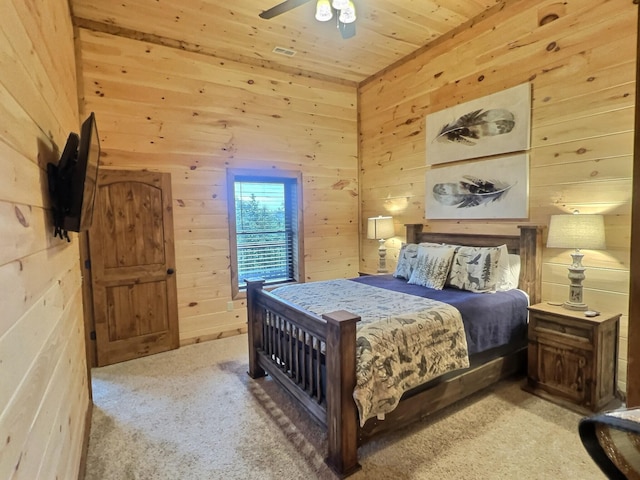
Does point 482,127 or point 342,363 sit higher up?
point 482,127

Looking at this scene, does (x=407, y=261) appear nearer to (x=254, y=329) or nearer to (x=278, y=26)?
(x=254, y=329)

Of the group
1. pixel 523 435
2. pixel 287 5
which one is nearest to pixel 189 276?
pixel 287 5

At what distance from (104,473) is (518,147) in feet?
13.1

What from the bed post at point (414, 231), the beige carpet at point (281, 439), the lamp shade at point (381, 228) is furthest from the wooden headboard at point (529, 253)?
the lamp shade at point (381, 228)

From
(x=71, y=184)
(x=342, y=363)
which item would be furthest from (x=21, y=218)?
(x=342, y=363)

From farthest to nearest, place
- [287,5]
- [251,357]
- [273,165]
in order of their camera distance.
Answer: [273,165] → [251,357] → [287,5]

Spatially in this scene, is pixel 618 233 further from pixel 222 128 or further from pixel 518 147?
pixel 222 128

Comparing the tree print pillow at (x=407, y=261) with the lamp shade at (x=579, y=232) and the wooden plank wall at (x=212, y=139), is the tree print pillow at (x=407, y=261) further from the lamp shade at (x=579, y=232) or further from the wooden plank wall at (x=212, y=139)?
the wooden plank wall at (x=212, y=139)

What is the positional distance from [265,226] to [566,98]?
3472 millimetres

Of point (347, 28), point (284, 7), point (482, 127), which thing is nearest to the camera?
point (284, 7)

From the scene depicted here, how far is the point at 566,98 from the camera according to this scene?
115 inches

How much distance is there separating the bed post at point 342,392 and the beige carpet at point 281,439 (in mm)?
114

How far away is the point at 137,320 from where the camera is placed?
12.1 ft

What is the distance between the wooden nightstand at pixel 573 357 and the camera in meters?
2.45
